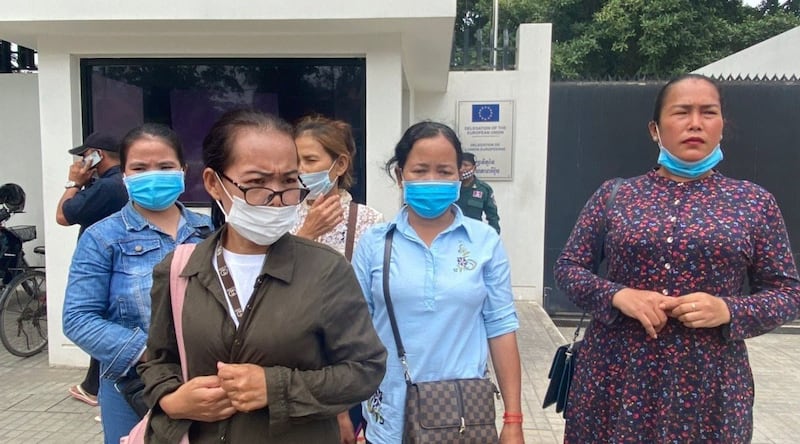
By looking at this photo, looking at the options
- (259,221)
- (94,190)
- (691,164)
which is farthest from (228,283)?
(94,190)

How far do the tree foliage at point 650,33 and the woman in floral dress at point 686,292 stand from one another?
12966mm

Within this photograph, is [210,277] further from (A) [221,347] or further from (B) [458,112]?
(B) [458,112]

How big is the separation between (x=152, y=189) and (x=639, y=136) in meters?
6.12

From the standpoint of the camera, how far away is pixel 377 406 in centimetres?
203

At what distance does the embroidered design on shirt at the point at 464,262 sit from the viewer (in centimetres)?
199

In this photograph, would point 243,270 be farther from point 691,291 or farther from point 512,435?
point 691,291

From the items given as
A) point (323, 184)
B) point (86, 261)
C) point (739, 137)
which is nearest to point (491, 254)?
point (323, 184)

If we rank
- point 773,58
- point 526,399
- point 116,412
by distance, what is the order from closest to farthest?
point 116,412, point 526,399, point 773,58

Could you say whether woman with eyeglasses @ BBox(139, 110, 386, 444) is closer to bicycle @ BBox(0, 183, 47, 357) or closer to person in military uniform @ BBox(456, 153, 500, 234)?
person in military uniform @ BBox(456, 153, 500, 234)

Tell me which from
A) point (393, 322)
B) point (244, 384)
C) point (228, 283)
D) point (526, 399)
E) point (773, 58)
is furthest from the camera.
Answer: point (773, 58)

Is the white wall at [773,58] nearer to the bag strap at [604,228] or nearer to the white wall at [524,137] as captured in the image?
the white wall at [524,137]

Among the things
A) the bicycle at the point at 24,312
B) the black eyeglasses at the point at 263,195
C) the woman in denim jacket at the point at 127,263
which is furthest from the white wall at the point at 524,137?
the black eyeglasses at the point at 263,195

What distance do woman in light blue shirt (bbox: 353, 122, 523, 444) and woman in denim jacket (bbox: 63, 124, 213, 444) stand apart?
0.76 m

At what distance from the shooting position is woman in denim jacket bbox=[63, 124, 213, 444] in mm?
1988
